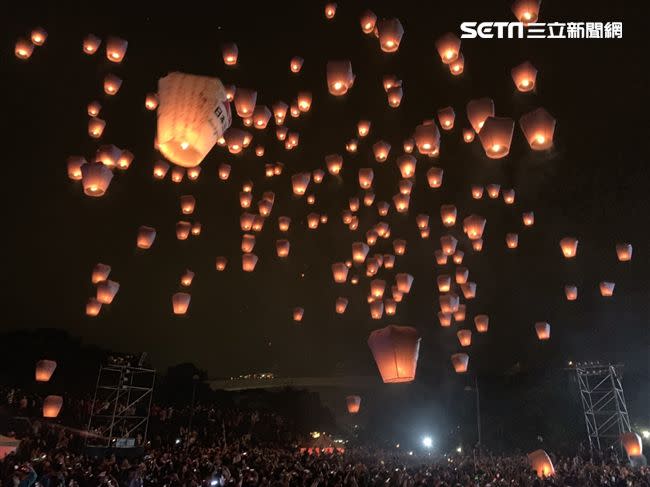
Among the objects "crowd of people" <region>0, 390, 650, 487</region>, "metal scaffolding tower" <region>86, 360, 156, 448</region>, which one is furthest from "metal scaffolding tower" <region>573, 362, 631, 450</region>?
"metal scaffolding tower" <region>86, 360, 156, 448</region>

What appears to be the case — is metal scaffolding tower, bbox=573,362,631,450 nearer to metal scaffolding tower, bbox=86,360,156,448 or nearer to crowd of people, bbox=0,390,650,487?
crowd of people, bbox=0,390,650,487

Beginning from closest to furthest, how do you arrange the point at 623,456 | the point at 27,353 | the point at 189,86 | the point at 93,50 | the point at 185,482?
the point at 189,86
the point at 185,482
the point at 93,50
the point at 623,456
the point at 27,353

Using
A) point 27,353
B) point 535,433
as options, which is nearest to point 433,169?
point 535,433

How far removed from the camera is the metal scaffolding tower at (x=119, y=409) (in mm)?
12195

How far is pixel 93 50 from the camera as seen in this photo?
9.93 m

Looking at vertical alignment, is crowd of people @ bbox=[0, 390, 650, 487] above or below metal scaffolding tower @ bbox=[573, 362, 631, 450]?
below

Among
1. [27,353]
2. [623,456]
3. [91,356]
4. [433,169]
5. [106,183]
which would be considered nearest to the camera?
[106,183]

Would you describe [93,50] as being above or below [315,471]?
above

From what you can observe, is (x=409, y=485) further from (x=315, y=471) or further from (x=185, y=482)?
(x=185, y=482)

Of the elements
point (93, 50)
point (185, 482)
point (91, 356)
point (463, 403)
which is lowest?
point (185, 482)

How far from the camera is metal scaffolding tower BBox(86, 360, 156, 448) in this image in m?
12.2

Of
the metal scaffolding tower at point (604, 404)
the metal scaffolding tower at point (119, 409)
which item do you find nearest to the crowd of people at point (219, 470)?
the metal scaffolding tower at point (119, 409)

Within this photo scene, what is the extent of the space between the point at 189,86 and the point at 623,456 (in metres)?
14.3

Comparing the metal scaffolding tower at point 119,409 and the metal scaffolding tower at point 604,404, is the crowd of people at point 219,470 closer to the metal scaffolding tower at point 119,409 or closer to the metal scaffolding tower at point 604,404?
the metal scaffolding tower at point 119,409
